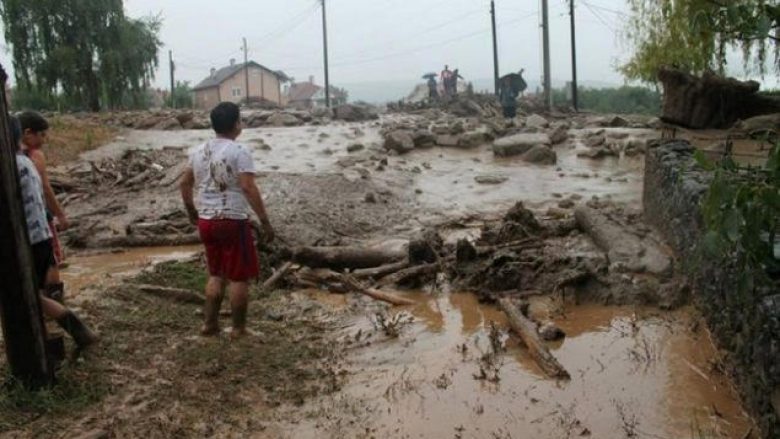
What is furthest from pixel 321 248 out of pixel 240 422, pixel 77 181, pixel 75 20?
pixel 75 20

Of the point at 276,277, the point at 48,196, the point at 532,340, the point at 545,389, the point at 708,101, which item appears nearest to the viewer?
the point at 545,389

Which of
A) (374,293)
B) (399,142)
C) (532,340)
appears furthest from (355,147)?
(532,340)

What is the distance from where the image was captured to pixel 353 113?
100 ft

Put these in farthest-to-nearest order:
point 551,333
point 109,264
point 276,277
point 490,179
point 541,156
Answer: point 541,156, point 490,179, point 109,264, point 276,277, point 551,333

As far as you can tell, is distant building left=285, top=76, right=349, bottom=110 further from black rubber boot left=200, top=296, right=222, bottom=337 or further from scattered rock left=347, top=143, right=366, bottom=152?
black rubber boot left=200, top=296, right=222, bottom=337

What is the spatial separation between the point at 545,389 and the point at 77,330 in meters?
3.09

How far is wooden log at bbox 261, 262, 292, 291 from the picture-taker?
7.11 metres

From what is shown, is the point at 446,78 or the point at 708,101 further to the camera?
the point at 446,78

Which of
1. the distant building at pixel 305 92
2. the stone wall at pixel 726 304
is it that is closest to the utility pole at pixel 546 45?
the stone wall at pixel 726 304

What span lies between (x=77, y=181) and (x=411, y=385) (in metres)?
11.1

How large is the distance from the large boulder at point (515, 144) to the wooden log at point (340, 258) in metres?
10.1

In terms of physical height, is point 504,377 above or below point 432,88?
below

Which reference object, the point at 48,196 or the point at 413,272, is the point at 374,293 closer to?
the point at 413,272

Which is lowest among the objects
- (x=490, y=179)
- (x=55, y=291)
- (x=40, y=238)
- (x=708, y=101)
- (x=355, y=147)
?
(x=55, y=291)
